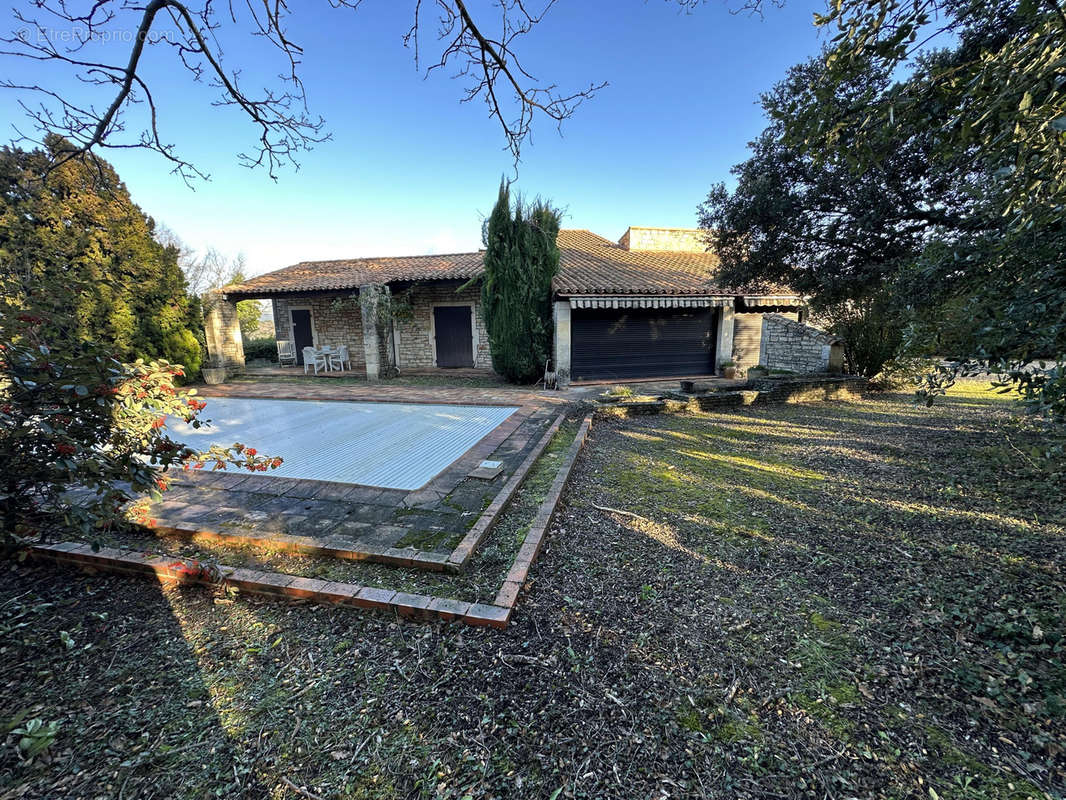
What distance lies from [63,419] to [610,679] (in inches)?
133

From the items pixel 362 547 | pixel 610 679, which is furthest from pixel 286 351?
pixel 610 679

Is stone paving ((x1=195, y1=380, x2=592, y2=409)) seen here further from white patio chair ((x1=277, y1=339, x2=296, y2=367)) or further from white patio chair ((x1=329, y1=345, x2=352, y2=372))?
white patio chair ((x1=277, y1=339, x2=296, y2=367))

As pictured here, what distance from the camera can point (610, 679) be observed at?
2.31 m

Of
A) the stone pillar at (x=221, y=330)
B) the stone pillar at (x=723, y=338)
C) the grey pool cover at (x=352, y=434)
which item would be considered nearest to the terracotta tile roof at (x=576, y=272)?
the stone pillar at (x=221, y=330)

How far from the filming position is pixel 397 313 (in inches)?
574

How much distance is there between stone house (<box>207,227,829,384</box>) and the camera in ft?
42.6

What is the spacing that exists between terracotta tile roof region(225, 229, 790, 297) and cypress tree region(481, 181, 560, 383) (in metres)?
0.85

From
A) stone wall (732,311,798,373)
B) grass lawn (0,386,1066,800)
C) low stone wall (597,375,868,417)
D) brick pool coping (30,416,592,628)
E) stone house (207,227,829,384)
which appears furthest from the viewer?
stone wall (732,311,798,373)

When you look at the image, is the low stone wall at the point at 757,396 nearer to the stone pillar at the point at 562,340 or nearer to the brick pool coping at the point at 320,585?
the stone pillar at the point at 562,340

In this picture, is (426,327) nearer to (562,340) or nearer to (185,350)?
(562,340)

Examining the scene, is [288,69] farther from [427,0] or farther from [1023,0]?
[1023,0]

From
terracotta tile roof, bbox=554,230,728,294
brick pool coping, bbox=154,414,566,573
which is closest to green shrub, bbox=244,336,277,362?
terracotta tile roof, bbox=554,230,728,294

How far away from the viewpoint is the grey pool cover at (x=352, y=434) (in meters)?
5.45

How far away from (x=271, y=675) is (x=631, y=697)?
78.1 inches
